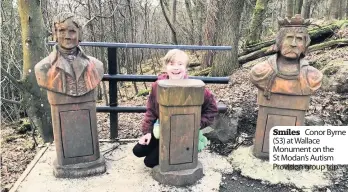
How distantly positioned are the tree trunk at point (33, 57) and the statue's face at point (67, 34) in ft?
7.89

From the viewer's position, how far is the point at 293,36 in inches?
114

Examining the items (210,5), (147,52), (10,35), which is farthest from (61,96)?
(147,52)

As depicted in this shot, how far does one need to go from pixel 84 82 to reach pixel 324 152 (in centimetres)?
231

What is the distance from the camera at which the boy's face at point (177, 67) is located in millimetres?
2672

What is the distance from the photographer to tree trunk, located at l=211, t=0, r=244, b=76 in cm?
706

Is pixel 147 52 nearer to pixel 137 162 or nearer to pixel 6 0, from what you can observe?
pixel 6 0

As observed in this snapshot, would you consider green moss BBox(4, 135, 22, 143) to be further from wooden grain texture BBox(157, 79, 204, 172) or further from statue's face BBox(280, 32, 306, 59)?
statue's face BBox(280, 32, 306, 59)

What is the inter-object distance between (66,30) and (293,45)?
1938 mm

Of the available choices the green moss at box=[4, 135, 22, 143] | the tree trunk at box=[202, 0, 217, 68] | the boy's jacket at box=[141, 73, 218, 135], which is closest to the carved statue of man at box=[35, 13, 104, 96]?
the boy's jacket at box=[141, 73, 218, 135]

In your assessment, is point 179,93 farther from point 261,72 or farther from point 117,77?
point 117,77

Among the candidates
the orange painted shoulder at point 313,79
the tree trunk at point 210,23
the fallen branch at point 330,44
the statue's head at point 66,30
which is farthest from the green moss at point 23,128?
the fallen branch at point 330,44

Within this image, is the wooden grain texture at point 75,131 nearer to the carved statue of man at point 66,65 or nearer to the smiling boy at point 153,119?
the carved statue of man at point 66,65

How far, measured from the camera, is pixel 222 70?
7383mm

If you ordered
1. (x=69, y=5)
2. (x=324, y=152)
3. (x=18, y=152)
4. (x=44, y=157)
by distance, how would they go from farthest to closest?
(x=69, y=5) → (x=18, y=152) → (x=44, y=157) → (x=324, y=152)
